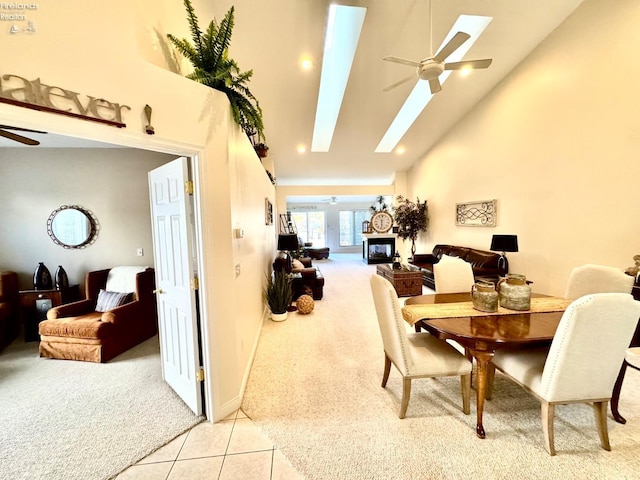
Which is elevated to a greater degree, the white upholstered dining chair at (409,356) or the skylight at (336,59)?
the skylight at (336,59)

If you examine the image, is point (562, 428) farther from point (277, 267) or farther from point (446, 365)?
point (277, 267)

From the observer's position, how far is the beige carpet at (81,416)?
1.63m

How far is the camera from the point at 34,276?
342 cm

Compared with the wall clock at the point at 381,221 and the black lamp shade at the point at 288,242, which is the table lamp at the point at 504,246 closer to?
the black lamp shade at the point at 288,242

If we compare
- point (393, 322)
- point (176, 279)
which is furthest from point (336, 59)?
point (393, 322)

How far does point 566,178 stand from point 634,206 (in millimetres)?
887

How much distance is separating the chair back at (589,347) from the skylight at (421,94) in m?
3.67

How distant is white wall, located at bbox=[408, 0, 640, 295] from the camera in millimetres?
→ 3027

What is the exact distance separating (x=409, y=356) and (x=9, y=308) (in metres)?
4.82

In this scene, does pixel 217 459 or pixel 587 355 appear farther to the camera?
pixel 217 459

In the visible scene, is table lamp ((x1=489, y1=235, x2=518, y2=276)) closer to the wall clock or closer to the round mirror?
the wall clock

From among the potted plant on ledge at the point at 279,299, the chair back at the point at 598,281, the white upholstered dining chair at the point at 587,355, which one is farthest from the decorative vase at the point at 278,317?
the chair back at the point at 598,281

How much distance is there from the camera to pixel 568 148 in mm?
3643

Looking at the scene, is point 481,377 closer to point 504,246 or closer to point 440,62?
point 440,62
